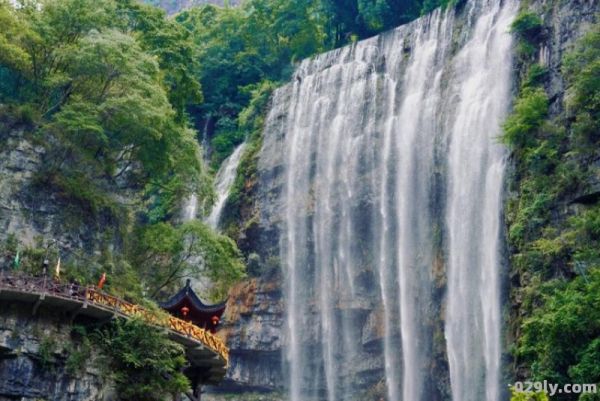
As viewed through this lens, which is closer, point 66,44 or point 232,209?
point 66,44

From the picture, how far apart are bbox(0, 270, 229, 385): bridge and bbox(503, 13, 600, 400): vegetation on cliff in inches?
438

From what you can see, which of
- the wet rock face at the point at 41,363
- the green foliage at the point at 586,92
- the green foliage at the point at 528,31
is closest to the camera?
the wet rock face at the point at 41,363

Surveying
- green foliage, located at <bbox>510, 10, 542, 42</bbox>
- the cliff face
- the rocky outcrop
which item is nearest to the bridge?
the cliff face

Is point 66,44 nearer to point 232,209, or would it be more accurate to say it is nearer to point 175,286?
point 175,286

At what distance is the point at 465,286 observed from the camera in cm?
3544

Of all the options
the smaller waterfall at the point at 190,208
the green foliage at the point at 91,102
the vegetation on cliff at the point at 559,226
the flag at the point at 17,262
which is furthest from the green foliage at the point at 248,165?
the flag at the point at 17,262

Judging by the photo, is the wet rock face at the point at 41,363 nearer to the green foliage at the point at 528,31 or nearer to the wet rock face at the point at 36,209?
the wet rock face at the point at 36,209

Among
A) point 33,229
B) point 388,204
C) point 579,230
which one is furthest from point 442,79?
point 33,229

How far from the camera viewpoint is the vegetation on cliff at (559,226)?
25.6m

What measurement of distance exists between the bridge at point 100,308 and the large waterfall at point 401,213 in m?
11.1

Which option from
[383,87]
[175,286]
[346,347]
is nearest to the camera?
[175,286]

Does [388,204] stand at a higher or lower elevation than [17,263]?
higher

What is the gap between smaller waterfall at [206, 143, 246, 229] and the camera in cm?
4594

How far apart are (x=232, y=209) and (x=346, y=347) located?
1082cm
